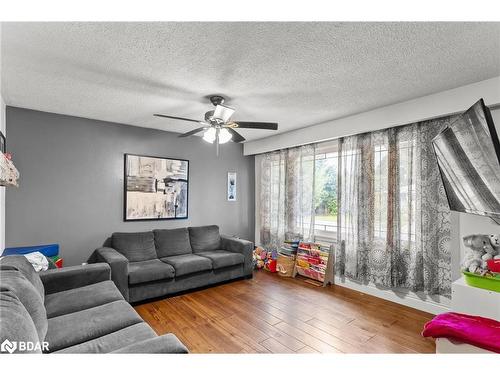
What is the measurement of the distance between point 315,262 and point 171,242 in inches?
89.5

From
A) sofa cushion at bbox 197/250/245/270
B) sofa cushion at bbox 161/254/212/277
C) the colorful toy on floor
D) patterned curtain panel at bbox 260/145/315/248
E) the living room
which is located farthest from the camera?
the colorful toy on floor

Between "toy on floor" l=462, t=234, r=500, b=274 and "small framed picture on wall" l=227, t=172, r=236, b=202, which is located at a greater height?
"small framed picture on wall" l=227, t=172, r=236, b=202

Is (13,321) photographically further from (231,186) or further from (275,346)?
(231,186)

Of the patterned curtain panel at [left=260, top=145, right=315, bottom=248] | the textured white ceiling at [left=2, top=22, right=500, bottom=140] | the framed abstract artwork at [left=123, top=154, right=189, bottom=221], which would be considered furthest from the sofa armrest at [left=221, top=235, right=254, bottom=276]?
the textured white ceiling at [left=2, top=22, right=500, bottom=140]

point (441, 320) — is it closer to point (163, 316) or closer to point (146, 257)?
point (163, 316)

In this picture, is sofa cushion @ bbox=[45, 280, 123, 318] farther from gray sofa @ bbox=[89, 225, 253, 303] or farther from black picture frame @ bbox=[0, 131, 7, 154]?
black picture frame @ bbox=[0, 131, 7, 154]

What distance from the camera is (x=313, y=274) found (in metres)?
3.90

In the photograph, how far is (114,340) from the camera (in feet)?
5.10

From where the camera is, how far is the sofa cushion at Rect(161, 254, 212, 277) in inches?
132

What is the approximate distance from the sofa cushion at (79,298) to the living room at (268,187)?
17 mm

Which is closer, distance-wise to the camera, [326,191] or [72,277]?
[72,277]

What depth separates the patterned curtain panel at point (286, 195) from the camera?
4.33m

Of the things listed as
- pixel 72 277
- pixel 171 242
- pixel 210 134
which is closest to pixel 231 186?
pixel 171 242

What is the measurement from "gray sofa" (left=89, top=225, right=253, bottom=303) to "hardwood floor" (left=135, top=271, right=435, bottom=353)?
19cm
